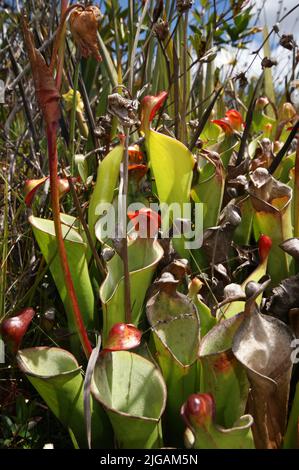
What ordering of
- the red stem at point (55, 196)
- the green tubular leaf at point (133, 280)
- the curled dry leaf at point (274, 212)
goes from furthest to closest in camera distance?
the curled dry leaf at point (274, 212) < the green tubular leaf at point (133, 280) < the red stem at point (55, 196)

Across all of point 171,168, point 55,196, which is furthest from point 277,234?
point 55,196

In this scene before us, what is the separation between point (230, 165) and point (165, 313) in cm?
48

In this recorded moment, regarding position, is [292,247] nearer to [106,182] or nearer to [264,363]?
[264,363]

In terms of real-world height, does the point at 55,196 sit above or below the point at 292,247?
above

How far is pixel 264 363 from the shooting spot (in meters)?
0.62

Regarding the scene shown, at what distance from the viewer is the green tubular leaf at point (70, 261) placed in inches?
31.7

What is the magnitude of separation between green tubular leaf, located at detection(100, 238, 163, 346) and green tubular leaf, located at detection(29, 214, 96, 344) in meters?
0.07

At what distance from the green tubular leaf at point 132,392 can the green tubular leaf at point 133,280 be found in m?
0.10

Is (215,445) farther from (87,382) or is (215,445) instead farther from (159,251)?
(159,251)

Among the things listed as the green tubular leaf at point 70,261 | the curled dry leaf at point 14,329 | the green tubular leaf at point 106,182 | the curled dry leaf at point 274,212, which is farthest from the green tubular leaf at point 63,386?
the curled dry leaf at point 274,212

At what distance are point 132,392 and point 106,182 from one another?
39 centimetres

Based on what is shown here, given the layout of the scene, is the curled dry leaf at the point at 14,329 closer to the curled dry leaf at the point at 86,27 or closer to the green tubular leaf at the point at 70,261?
the green tubular leaf at the point at 70,261

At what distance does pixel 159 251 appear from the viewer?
77 cm

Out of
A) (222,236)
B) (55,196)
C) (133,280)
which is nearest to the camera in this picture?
(55,196)
